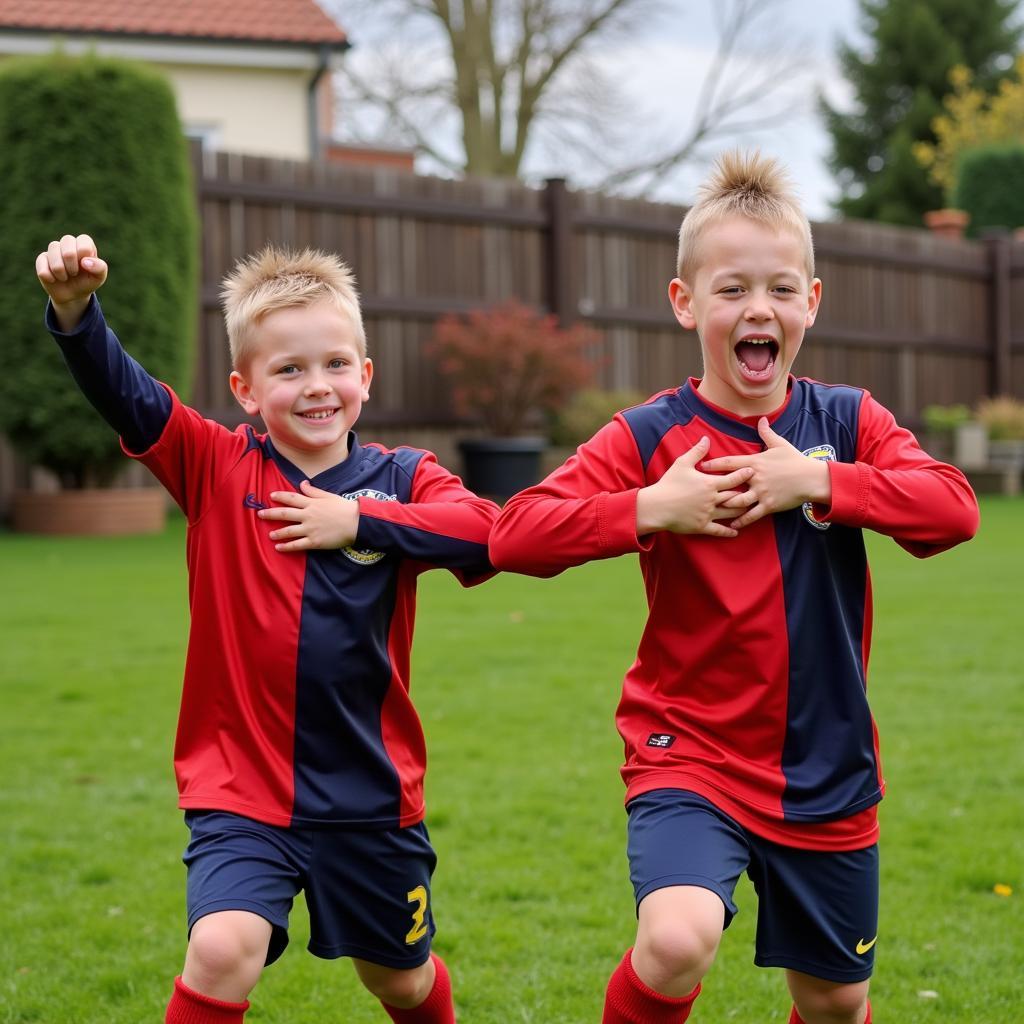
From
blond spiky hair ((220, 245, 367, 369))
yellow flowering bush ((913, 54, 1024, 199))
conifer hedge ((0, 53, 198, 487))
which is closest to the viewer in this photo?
blond spiky hair ((220, 245, 367, 369))

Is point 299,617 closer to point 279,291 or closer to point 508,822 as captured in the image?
point 279,291

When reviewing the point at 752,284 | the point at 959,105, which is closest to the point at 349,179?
the point at 752,284

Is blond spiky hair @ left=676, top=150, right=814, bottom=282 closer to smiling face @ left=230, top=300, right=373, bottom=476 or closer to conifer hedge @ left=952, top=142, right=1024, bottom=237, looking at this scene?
smiling face @ left=230, top=300, right=373, bottom=476

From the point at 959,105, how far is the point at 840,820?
115 feet

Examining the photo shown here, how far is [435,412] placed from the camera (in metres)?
15.3

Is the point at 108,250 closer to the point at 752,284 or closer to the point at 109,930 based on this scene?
the point at 109,930

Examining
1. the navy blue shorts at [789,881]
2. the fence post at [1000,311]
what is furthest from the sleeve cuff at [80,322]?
the fence post at [1000,311]

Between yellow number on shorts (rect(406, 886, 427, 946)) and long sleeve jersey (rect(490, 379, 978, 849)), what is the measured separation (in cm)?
47

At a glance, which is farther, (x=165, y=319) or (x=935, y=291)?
(x=935, y=291)

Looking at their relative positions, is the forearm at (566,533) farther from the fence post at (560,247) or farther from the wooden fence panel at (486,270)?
the fence post at (560,247)

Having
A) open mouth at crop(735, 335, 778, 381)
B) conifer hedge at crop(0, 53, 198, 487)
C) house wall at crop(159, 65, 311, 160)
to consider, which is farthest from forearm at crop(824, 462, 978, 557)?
house wall at crop(159, 65, 311, 160)

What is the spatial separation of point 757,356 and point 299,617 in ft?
3.28

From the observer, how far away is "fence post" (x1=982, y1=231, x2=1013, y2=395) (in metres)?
21.9

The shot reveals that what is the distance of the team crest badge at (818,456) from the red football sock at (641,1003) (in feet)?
2.82
